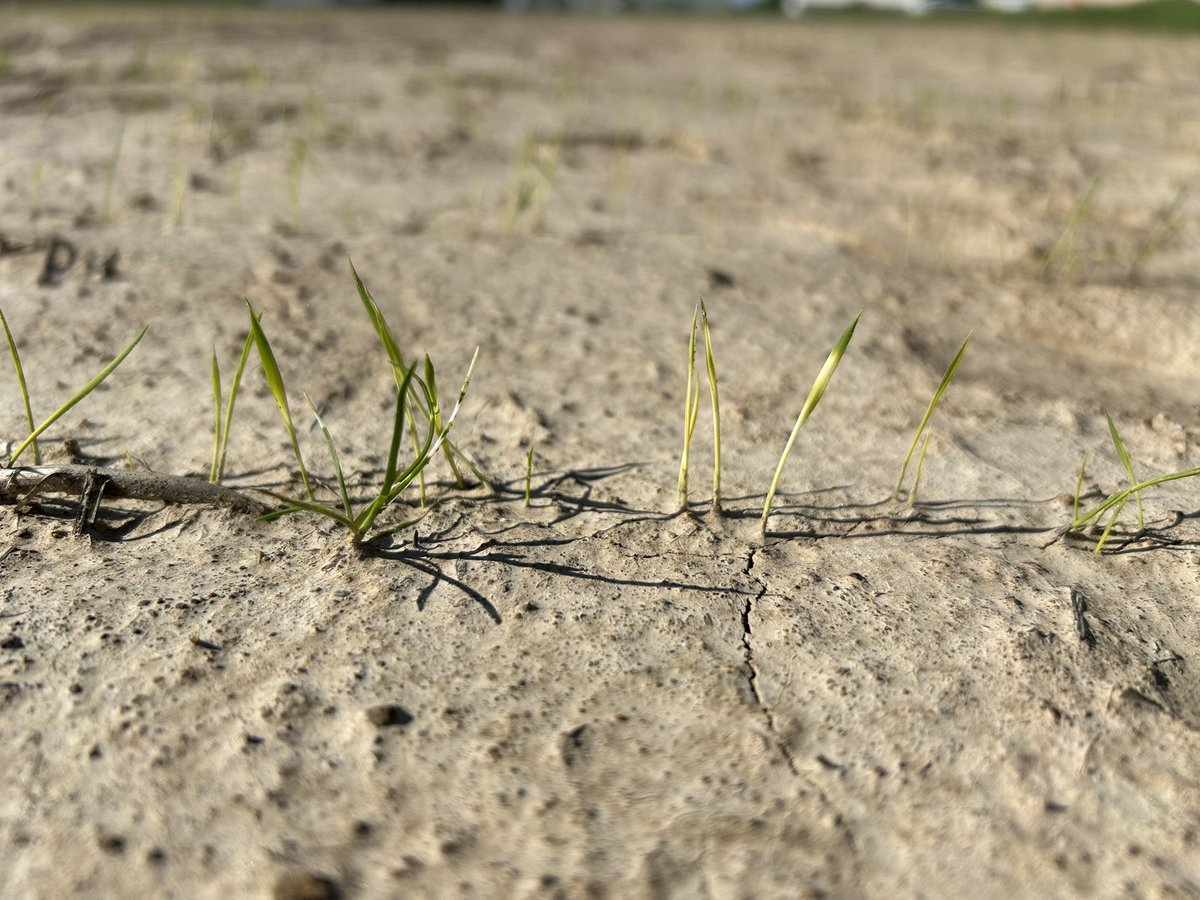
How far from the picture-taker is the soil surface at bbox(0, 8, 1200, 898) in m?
0.87

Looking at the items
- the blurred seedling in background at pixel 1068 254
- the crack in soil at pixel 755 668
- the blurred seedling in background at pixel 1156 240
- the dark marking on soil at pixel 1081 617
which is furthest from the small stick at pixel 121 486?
the blurred seedling in background at pixel 1156 240

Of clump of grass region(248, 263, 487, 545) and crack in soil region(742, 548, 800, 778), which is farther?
clump of grass region(248, 263, 487, 545)

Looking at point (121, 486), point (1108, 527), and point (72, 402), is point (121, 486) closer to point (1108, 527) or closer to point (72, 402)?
point (72, 402)

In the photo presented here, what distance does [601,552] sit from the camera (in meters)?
1.23

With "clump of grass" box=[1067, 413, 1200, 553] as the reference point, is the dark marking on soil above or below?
below

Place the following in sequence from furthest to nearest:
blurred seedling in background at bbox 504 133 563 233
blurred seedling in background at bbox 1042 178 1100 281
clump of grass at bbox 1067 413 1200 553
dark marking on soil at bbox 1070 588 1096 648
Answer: blurred seedling in background at bbox 504 133 563 233
blurred seedling in background at bbox 1042 178 1100 281
clump of grass at bbox 1067 413 1200 553
dark marking on soil at bbox 1070 588 1096 648

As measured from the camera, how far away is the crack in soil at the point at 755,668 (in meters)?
0.95

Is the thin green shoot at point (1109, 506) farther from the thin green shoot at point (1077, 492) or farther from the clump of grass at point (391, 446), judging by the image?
the clump of grass at point (391, 446)

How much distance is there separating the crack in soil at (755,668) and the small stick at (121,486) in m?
0.58

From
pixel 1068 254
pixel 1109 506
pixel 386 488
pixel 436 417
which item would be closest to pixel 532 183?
pixel 1068 254

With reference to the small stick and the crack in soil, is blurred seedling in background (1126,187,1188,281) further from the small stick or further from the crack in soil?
the small stick

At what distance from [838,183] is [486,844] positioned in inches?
92.0

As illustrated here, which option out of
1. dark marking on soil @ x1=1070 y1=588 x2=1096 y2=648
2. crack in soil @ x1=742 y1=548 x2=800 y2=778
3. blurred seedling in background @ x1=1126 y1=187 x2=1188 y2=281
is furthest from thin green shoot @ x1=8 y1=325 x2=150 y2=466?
blurred seedling in background @ x1=1126 y1=187 x2=1188 y2=281

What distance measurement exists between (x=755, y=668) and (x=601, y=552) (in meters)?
Answer: 0.25
